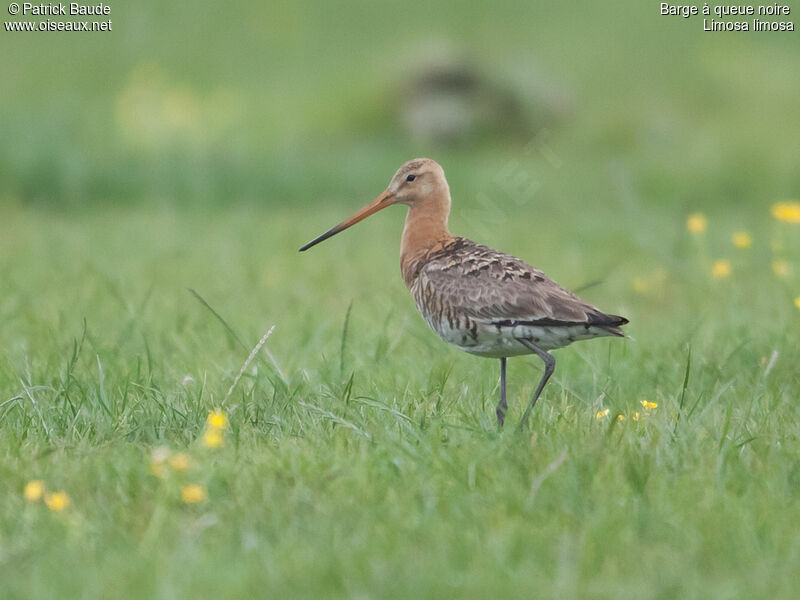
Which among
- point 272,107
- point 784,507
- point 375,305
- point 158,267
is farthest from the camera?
point 272,107

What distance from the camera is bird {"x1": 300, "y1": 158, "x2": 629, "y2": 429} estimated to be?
4.23m

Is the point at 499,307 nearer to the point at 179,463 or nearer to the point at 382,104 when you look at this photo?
the point at 179,463

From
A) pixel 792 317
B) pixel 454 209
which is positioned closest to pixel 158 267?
pixel 454 209

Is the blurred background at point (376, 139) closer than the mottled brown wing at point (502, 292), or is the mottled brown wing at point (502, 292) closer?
the mottled brown wing at point (502, 292)

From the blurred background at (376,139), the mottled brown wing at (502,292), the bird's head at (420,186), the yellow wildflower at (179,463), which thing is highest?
the bird's head at (420,186)

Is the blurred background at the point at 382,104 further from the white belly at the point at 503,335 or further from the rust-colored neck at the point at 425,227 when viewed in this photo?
the white belly at the point at 503,335

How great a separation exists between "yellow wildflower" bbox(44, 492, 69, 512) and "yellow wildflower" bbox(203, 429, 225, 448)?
17.9 inches

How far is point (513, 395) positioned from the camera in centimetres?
500

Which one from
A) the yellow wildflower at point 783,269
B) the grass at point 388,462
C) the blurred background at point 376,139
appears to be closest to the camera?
the grass at point 388,462

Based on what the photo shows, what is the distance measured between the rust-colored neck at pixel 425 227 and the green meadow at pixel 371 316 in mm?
385

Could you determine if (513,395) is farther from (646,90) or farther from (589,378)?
(646,90)

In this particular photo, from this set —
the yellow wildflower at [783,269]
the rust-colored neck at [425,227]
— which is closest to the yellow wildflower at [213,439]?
the rust-colored neck at [425,227]

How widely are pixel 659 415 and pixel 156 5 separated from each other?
1295 centimetres

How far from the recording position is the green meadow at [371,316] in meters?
3.18
